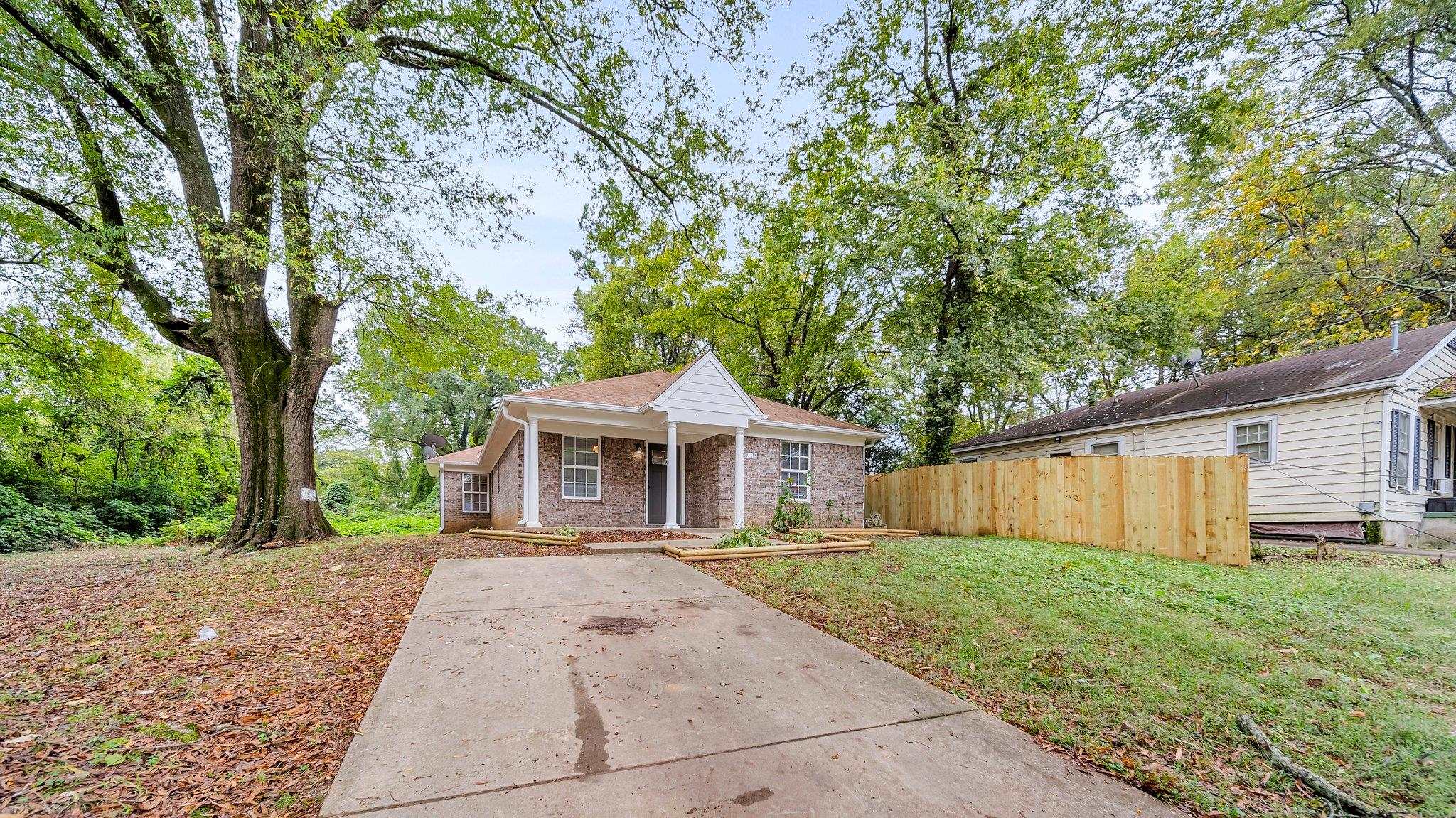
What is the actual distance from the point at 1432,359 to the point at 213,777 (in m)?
17.1

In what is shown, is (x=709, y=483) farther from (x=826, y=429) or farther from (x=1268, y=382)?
(x=1268, y=382)

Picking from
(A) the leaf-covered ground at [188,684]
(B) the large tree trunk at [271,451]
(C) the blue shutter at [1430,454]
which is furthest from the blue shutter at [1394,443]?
(B) the large tree trunk at [271,451]

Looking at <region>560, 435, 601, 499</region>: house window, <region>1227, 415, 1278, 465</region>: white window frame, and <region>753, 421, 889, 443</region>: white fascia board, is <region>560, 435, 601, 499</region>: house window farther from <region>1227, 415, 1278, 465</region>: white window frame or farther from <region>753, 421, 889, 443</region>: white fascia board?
<region>1227, 415, 1278, 465</region>: white window frame

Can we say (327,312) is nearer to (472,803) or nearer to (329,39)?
(329,39)

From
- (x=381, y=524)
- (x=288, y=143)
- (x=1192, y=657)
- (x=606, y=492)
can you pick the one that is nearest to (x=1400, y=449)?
(x=1192, y=657)

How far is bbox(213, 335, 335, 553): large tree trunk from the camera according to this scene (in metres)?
8.14

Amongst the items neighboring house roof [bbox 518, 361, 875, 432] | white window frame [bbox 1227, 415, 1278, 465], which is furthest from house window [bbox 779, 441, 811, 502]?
white window frame [bbox 1227, 415, 1278, 465]

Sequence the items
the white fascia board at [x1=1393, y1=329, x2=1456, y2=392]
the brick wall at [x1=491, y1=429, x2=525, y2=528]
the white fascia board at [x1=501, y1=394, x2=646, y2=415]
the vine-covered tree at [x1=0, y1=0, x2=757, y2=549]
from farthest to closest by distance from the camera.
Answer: the brick wall at [x1=491, y1=429, x2=525, y2=528], the white fascia board at [x1=501, y1=394, x2=646, y2=415], the white fascia board at [x1=1393, y1=329, x2=1456, y2=392], the vine-covered tree at [x1=0, y1=0, x2=757, y2=549]

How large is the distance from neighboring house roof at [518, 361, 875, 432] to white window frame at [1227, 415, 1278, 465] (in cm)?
732

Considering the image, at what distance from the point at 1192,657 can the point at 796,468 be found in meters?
9.34

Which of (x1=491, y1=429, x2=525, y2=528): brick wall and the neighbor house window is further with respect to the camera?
(x1=491, y1=429, x2=525, y2=528): brick wall

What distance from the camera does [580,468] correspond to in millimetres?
11406

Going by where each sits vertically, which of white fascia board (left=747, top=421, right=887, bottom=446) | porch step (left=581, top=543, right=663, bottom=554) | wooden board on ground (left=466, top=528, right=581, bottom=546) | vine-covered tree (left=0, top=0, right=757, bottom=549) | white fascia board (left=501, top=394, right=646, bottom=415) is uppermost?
vine-covered tree (left=0, top=0, right=757, bottom=549)

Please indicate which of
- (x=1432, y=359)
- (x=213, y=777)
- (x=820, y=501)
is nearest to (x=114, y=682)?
(x=213, y=777)
